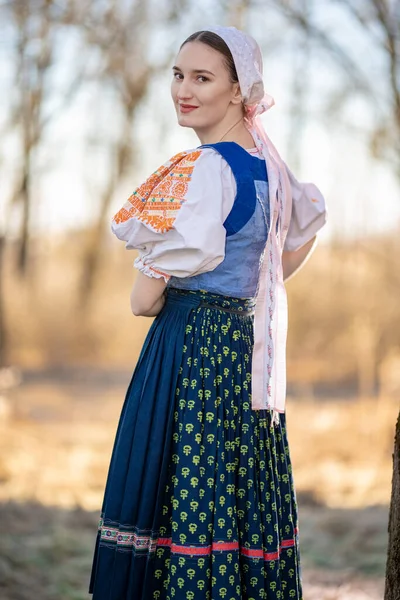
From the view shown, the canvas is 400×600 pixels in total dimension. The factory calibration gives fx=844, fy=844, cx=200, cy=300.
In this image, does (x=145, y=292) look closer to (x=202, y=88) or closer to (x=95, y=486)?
(x=202, y=88)

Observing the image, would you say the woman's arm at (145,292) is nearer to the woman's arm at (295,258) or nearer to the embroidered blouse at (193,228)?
the embroidered blouse at (193,228)

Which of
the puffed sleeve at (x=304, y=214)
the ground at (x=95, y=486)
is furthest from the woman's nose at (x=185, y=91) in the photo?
the ground at (x=95, y=486)

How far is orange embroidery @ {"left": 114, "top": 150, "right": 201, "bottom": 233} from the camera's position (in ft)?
6.20

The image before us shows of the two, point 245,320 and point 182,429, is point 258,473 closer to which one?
point 182,429

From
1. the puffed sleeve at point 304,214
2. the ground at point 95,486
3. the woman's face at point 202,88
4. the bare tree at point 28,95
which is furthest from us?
the bare tree at point 28,95

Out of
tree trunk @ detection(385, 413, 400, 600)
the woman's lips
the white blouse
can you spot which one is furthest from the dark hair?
tree trunk @ detection(385, 413, 400, 600)

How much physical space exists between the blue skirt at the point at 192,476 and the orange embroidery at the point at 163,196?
0.75 feet

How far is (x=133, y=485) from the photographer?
197 cm

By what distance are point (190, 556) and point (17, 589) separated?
1.46 metres

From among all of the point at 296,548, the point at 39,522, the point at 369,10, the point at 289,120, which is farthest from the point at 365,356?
the point at 296,548

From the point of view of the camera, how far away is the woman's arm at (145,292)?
1.95 m

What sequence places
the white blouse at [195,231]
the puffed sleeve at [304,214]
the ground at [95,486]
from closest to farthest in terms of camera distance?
1. the white blouse at [195,231]
2. the puffed sleeve at [304,214]
3. the ground at [95,486]

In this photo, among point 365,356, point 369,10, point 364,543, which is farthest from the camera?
point 365,356

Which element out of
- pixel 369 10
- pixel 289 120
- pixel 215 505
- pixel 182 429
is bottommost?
pixel 215 505
